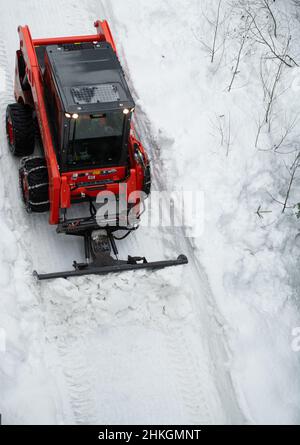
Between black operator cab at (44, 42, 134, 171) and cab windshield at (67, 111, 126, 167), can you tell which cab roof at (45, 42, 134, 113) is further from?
cab windshield at (67, 111, 126, 167)

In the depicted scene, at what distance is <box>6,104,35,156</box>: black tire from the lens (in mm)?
10547

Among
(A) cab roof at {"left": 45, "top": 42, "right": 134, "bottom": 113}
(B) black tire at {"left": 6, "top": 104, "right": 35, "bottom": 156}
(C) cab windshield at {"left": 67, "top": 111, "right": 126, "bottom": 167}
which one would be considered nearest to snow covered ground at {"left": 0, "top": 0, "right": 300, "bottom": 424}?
(B) black tire at {"left": 6, "top": 104, "right": 35, "bottom": 156}

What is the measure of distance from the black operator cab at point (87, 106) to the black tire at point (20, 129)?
0.81 m

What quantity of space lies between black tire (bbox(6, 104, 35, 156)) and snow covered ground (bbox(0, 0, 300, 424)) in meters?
0.36

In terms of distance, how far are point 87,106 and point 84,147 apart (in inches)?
29.5

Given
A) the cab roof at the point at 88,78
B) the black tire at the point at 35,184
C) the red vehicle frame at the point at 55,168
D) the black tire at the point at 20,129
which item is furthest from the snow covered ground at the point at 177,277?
the cab roof at the point at 88,78

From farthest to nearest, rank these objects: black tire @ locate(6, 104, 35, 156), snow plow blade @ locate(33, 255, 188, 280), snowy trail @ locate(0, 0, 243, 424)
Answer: black tire @ locate(6, 104, 35, 156), snow plow blade @ locate(33, 255, 188, 280), snowy trail @ locate(0, 0, 243, 424)

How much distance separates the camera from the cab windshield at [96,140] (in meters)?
9.03

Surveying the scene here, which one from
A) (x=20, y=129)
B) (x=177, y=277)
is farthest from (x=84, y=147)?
(x=177, y=277)

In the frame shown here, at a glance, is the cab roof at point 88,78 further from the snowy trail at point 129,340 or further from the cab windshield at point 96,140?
the snowy trail at point 129,340

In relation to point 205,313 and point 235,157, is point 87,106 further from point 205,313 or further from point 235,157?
point 205,313

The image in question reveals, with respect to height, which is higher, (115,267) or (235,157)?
(235,157)

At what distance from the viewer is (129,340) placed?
9.47m
